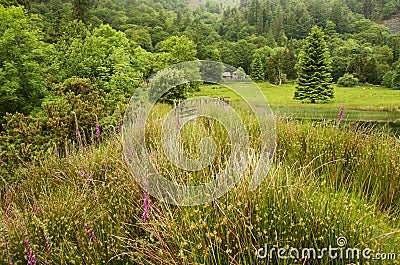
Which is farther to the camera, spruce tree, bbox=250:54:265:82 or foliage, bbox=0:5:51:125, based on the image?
spruce tree, bbox=250:54:265:82

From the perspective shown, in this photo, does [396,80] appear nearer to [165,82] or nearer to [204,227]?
[165,82]

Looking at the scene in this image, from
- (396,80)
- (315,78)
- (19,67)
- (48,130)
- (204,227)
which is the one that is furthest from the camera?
(396,80)

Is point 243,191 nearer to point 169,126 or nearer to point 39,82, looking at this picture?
point 169,126

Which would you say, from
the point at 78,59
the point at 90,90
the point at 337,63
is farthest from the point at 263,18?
the point at 90,90

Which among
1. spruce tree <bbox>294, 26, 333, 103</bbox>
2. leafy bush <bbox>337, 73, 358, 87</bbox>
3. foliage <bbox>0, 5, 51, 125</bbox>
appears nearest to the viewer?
foliage <bbox>0, 5, 51, 125</bbox>

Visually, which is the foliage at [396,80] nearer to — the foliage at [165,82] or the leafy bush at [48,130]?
the foliage at [165,82]

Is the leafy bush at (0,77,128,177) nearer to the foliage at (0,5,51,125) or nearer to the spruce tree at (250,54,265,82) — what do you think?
the foliage at (0,5,51,125)

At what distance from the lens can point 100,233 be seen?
2582 millimetres

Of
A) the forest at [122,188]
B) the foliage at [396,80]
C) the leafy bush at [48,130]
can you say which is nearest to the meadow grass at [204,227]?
the forest at [122,188]

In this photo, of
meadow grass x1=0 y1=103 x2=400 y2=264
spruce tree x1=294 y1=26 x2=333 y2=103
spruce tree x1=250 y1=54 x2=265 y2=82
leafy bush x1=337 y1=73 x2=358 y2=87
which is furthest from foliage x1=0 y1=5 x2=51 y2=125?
spruce tree x1=250 y1=54 x2=265 y2=82

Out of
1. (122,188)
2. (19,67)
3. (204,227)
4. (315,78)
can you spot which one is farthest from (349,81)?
(204,227)

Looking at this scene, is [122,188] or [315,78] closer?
[122,188]

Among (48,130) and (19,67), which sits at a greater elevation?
(19,67)

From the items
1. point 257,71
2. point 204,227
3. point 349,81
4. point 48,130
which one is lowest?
point 204,227
